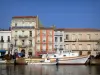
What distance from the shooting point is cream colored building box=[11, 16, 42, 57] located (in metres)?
73.7

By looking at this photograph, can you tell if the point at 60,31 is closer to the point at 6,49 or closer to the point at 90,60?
the point at 6,49

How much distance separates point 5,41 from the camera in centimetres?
7462

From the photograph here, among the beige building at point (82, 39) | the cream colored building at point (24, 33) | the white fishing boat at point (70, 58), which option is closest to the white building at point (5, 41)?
the cream colored building at point (24, 33)

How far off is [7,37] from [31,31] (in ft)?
21.5

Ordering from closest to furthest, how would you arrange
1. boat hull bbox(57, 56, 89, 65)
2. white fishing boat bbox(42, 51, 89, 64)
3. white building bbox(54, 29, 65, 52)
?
white fishing boat bbox(42, 51, 89, 64)
boat hull bbox(57, 56, 89, 65)
white building bbox(54, 29, 65, 52)

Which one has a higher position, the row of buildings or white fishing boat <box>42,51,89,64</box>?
the row of buildings

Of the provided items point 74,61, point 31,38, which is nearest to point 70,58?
point 74,61

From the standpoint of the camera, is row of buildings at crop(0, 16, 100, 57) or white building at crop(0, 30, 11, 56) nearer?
row of buildings at crop(0, 16, 100, 57)

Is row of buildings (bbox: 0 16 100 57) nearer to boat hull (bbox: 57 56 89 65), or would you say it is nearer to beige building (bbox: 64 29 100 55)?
beige building (bbox: 64 29 100 55)

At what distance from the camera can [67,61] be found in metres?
55.6

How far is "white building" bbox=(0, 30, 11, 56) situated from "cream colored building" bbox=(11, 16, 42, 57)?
4.35ft

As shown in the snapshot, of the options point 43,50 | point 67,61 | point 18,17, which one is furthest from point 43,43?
point 67,61

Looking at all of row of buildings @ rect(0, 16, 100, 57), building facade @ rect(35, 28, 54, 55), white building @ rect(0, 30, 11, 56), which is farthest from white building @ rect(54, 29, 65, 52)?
white building @ rect(0, 30, 11, 56)

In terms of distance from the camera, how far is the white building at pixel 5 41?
74.4m
